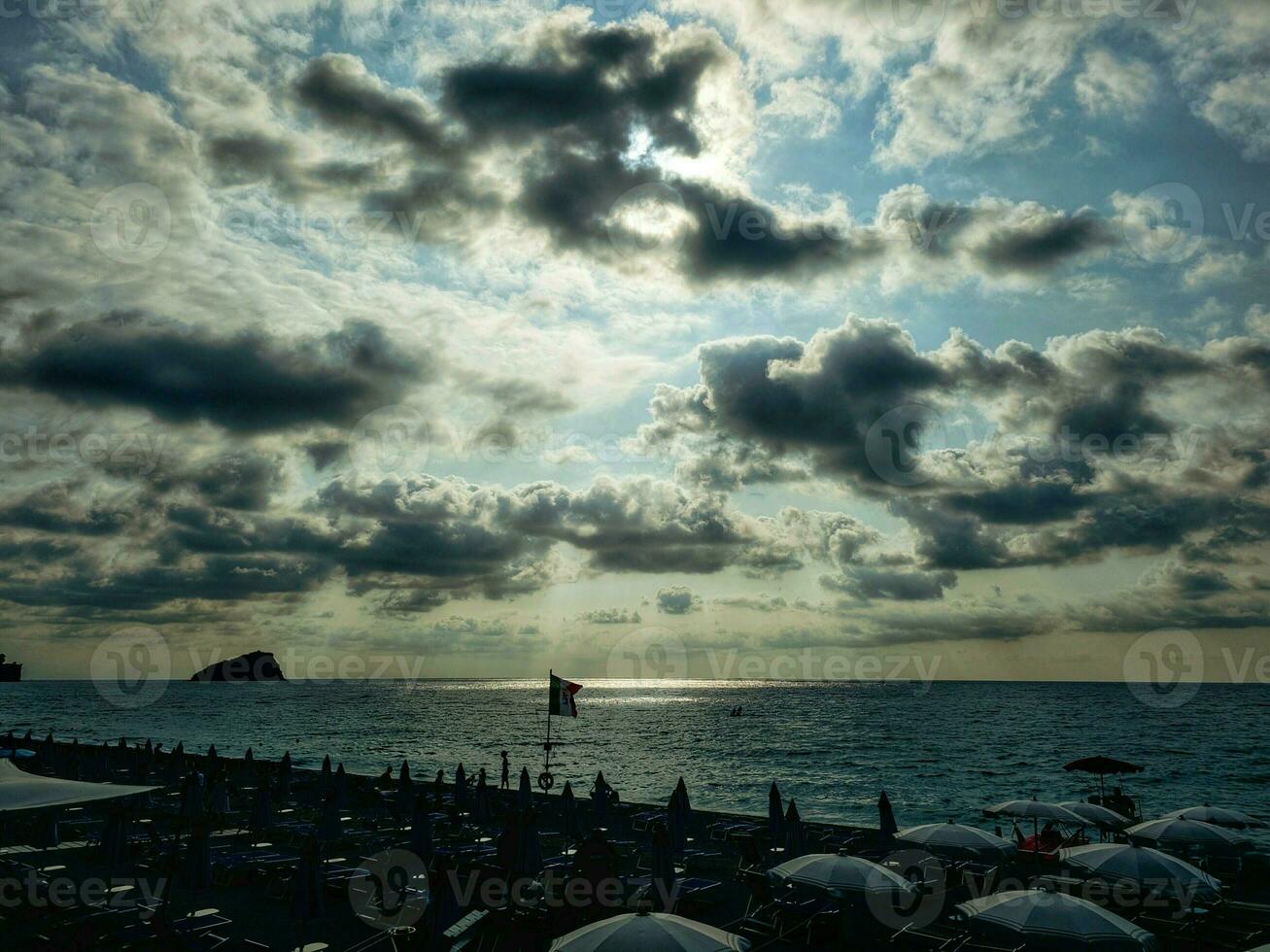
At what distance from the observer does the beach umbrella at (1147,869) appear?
15812 mm

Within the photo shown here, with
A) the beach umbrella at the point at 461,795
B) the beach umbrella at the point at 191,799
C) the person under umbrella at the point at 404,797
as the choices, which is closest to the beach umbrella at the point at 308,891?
the beach umbrella at the point at 191,799

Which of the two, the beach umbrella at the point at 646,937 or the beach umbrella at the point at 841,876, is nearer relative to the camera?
the beach umbrella at the point at 646,937

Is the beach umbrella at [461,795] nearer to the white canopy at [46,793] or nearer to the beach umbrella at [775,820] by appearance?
the beach umbrella at [775,820]

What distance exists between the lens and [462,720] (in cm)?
15088

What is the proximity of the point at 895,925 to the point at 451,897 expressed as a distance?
905 cm

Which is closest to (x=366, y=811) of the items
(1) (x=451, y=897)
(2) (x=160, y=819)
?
(2) (x=160, y=819)

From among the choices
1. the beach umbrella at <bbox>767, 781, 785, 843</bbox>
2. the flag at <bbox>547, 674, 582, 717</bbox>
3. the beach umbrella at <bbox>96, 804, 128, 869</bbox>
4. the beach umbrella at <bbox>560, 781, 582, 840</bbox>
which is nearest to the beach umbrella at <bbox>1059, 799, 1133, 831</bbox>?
the beach umbrella at <bbox>767, 781, 785, 843</bbox>

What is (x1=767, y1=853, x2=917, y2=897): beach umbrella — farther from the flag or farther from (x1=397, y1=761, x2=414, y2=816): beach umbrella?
(x1=397, y1=761, x2=414, y2=816): beach umbrella

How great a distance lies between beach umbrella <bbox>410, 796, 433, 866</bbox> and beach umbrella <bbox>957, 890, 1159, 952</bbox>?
48.6ft

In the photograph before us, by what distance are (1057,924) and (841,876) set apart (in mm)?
4036

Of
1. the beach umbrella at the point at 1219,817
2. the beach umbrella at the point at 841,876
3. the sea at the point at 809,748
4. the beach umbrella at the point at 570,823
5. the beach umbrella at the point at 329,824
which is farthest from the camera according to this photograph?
the sea at the point at 809,748

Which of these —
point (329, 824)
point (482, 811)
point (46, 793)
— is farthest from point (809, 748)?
point (46, 793)

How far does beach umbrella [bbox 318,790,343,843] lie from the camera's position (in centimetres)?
2462

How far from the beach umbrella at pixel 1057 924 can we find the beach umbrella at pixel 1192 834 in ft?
34.8
